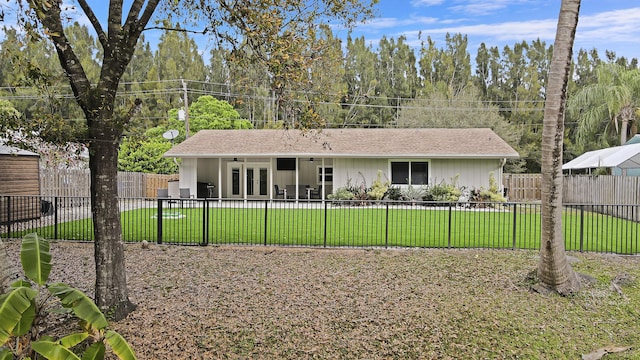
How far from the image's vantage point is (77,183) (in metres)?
21.1

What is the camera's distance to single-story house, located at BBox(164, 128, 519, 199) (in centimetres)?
2288

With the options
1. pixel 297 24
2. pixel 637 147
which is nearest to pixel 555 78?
pixel 297 24

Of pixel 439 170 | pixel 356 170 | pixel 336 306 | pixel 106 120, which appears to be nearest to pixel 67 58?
pixel 106 120

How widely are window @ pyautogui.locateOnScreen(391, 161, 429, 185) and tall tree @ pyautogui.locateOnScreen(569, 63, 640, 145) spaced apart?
17372mm

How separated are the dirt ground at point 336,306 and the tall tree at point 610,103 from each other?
27765 mm

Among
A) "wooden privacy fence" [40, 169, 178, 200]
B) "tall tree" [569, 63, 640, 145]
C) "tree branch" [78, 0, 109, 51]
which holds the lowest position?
"wooden privacy fence" [40, 169, 178, 200]

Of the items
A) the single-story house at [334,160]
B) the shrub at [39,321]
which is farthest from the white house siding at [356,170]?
the shrub at [39,321]

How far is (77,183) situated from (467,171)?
60.8 ft

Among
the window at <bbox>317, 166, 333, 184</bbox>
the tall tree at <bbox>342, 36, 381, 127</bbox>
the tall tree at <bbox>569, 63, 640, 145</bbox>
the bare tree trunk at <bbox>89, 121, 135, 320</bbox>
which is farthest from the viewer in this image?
the tall tree at <bbox>342, 36, 381, 127</bbox>

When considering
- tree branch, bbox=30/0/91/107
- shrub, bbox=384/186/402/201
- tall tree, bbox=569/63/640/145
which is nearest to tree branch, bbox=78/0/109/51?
tree branch, bbox=30/0/91/107

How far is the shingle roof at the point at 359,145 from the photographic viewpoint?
894 inches

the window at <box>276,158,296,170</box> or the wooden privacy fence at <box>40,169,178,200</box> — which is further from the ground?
the window at <box>276,158,296,170</box>

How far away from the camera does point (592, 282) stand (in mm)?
6953

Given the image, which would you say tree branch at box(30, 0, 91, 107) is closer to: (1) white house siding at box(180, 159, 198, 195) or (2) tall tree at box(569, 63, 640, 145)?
(1) white house siding at box(180, 159, 198, 195)
